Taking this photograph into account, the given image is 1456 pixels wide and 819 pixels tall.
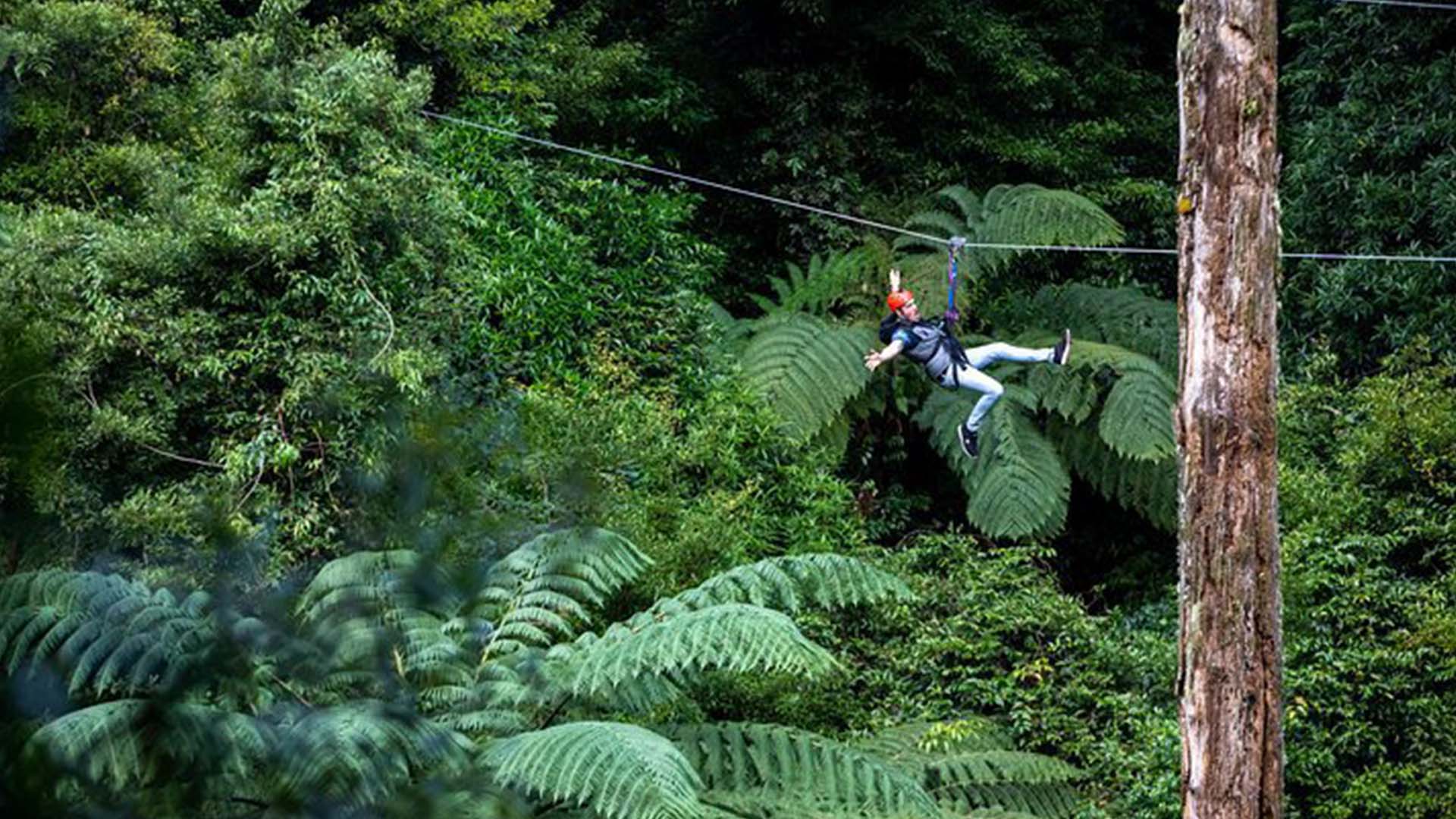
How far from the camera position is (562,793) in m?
3.90

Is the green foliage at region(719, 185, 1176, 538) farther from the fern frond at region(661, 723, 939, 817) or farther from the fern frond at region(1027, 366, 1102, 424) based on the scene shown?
the fern frond at region(661, 723, 939, 817)

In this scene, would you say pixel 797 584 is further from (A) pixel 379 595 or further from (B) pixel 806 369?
(A) pixel 379 595

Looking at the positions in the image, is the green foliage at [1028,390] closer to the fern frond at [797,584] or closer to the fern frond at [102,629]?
the fern frond at [797,584]

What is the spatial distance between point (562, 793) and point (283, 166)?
4634mm

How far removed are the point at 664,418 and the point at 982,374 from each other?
149 cm

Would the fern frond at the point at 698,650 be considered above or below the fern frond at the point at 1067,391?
below

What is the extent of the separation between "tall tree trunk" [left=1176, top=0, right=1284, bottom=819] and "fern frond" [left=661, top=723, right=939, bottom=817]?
32.4 inches

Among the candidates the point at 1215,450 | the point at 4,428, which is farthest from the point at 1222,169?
the point at 4,428

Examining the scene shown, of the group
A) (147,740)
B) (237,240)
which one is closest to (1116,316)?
(237,240)

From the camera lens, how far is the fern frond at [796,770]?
16.9 ft

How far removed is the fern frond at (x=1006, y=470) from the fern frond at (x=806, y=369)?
57 centimetres

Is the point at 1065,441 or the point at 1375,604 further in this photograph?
the point at 1065,441

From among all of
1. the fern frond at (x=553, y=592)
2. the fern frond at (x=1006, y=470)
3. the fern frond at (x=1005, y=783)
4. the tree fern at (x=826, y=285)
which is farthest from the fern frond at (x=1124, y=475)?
the fern frond at (x=553, y=592)

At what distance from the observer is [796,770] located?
5.24 meters
